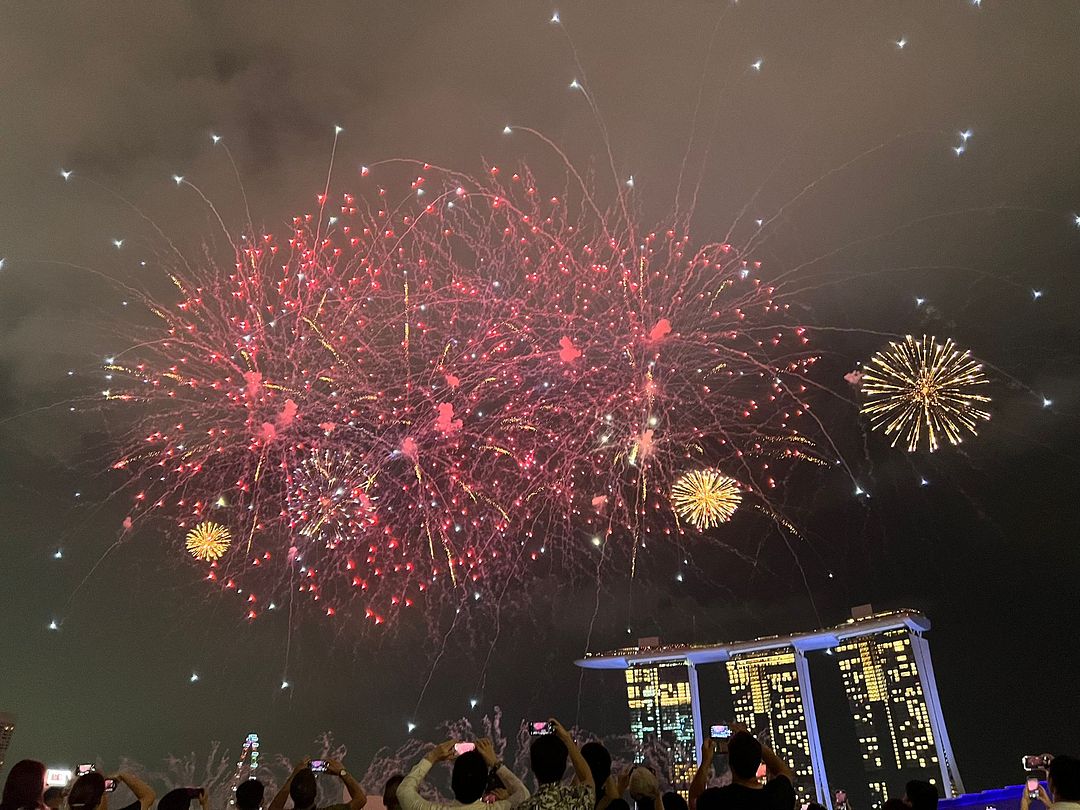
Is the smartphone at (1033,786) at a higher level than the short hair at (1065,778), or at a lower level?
lower

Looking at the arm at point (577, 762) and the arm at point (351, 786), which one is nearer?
the arm at point (577, 762)

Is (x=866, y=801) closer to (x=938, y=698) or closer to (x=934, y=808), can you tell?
(x=938, y=698)

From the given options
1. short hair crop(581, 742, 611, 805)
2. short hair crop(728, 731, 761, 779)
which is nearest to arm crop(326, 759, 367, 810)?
short hair crop(581, 742, 611, 805)

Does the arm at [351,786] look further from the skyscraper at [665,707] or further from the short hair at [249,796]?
the skyscraper at [665,707]

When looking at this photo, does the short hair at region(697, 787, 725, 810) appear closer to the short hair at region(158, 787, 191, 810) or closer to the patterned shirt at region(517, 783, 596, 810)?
the patterned shirt at region(517, 783, 596, 810)

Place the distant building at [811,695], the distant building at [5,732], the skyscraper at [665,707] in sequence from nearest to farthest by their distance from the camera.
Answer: the distant building at [5,732], the distant building at [811,695], the skyscraper at [665,707]

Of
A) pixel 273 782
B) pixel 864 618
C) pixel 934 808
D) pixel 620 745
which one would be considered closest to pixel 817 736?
pixel 864 618

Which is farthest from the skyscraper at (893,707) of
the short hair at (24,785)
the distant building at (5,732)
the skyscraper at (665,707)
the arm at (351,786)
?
the short hair at (24,785)
